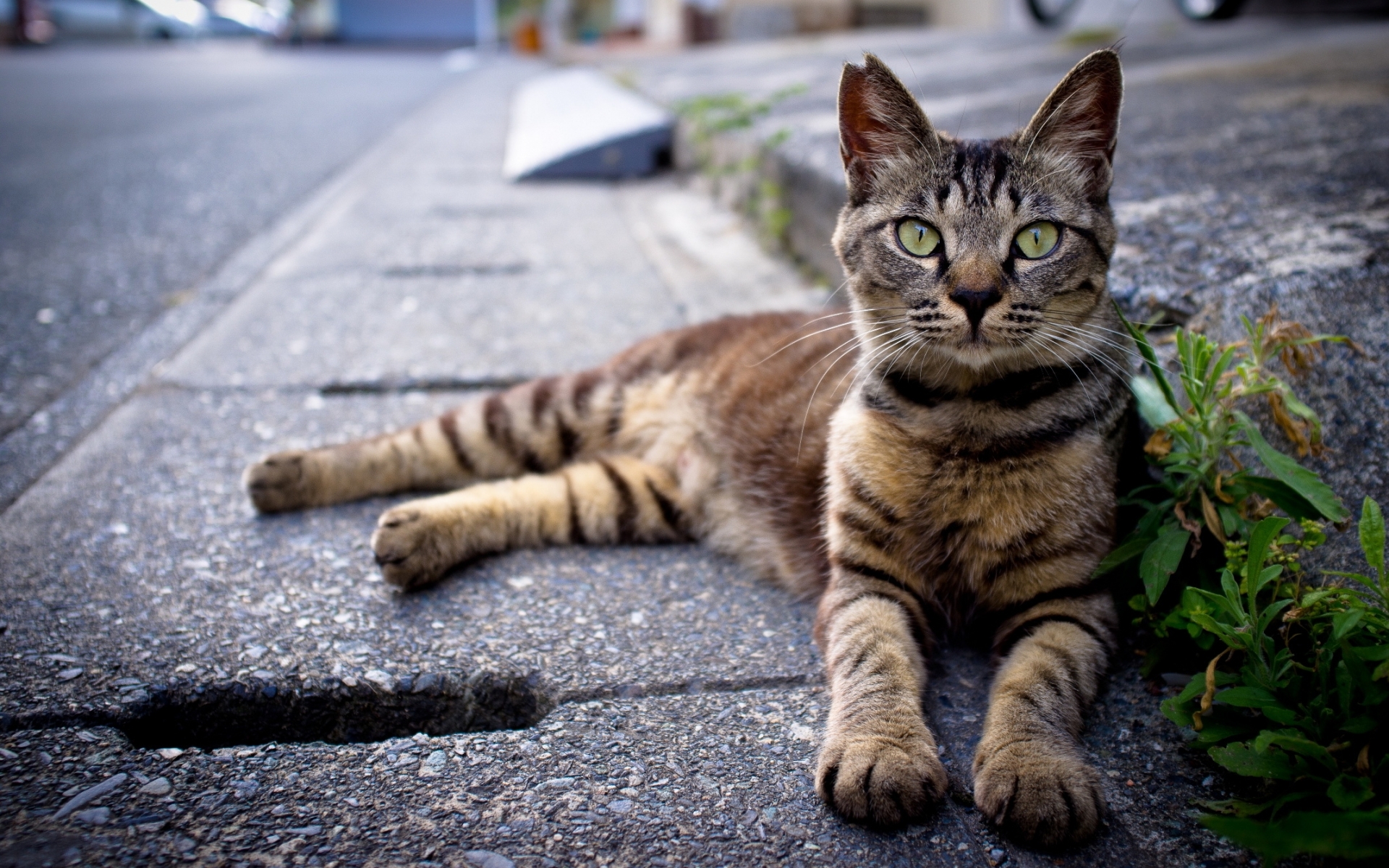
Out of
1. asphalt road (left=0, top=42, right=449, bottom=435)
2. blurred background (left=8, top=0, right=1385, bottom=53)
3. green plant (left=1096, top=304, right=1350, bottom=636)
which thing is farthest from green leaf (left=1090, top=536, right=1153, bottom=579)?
blurred background (left=8, top=0, right=1385, bottom=53)

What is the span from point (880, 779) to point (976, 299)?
0.89 m

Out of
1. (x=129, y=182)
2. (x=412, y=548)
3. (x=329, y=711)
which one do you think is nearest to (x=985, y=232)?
(x=412, y=548)

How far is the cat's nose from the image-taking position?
1.82 meters

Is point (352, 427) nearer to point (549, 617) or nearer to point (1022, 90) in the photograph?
point (549, 617)

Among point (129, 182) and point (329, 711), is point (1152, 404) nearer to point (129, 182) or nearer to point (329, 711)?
point (329, 711)

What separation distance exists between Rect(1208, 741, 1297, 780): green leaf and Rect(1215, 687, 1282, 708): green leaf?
64 mm

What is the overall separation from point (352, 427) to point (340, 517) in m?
0.53

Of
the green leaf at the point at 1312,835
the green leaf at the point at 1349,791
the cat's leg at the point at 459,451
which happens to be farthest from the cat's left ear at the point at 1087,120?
the cat's leg at the point at 459,451

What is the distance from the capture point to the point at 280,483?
2436mm

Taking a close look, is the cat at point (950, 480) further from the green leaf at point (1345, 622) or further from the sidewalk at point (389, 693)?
the green leaf at point (1345, 622)

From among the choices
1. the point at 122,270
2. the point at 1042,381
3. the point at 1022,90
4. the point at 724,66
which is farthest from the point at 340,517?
the point at 724,66

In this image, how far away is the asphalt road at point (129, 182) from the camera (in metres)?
3.65

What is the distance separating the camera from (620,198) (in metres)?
5.98

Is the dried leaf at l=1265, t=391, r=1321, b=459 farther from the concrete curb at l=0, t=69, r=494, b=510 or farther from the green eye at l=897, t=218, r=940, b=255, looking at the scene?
the concrete curb at l=0, t=69, r=494, b=510
